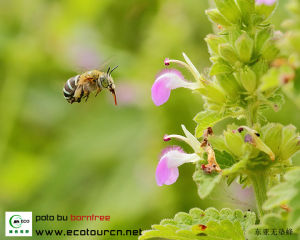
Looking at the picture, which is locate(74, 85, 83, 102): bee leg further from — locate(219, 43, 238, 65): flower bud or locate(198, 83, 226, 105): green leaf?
locate(219, 43, 238, 65): flower bud

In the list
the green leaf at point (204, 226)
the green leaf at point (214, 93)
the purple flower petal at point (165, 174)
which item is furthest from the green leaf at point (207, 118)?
the green leaf at point (204, 226)

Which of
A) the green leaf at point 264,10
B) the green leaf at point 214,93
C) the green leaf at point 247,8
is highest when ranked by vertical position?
the green leaf at point 247,8

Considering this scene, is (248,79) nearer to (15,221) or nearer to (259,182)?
(259,182)

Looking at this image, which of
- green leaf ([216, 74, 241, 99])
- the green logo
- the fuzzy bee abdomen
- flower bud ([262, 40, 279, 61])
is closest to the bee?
A: the fuzzy bee abdomen

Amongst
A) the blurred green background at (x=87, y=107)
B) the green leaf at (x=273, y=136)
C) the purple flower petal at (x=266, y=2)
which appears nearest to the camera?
the purple flower petal at (x=266, y=2)

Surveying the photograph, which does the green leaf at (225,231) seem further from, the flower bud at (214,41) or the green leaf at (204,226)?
the flower bud at (214,41)

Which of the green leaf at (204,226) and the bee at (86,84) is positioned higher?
the bee at (86,84)

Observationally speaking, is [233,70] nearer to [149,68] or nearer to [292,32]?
[292,32]
